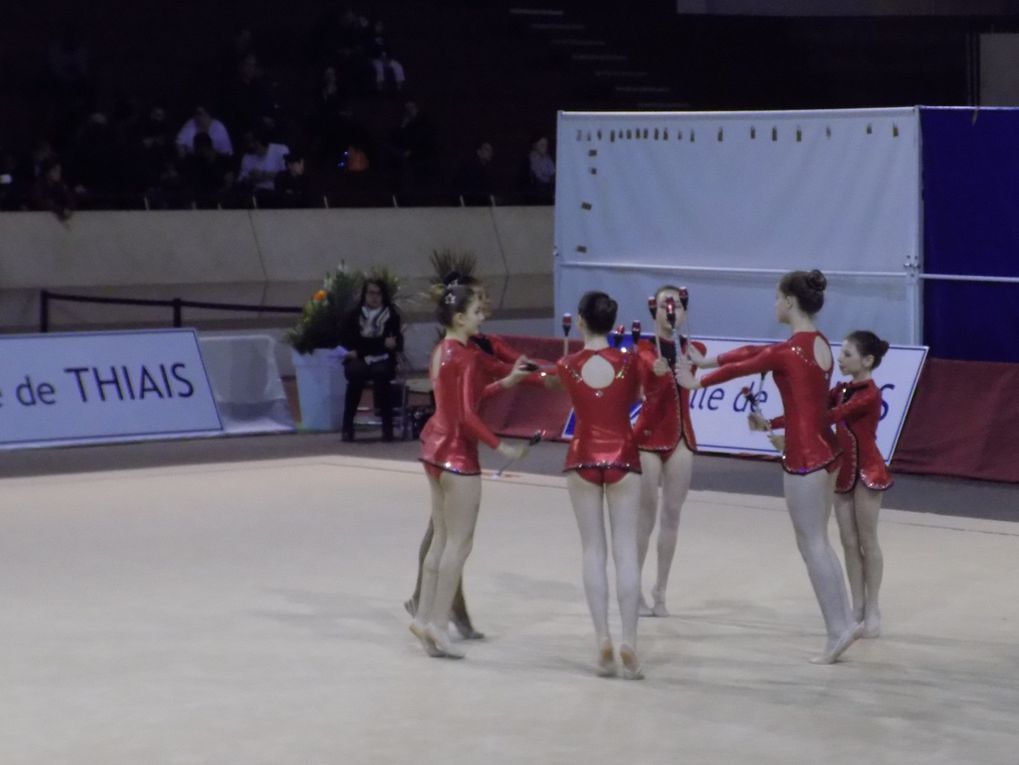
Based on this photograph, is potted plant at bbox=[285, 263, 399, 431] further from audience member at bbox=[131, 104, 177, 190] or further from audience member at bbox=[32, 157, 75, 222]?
audience member at bbox=[131, 104, 177, 190]

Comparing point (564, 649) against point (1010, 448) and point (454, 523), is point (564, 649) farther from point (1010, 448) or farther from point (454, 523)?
Answer: point (1010, 448)

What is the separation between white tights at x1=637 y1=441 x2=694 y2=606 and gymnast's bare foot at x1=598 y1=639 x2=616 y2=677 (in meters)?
1.23

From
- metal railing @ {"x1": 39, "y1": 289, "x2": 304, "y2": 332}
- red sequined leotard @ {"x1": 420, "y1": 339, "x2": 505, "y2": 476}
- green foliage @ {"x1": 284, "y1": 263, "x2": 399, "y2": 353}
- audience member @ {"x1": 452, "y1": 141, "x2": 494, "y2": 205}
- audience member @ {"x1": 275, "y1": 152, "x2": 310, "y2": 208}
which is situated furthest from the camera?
audience member @ {"x1": 452, "y1": 141, "x2": 494, "y2": 205}

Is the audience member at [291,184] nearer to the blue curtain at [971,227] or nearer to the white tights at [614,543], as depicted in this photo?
the blue curtain at [971,227]

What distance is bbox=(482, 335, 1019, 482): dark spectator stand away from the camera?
42.1ft

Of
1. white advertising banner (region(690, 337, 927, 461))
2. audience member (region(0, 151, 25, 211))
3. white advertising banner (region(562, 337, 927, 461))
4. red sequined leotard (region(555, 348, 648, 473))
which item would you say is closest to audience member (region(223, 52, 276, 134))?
audience member (region(0, 151, 25, 211))

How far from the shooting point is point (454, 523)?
7664 mm

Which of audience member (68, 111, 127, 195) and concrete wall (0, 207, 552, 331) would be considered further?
audience member (68, 111, 127, 195)

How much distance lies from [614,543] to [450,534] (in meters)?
0.74

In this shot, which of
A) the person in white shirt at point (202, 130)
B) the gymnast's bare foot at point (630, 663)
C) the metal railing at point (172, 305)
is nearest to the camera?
the gymnast's bare foot at point (630, 663)

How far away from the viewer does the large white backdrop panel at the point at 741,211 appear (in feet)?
44.5

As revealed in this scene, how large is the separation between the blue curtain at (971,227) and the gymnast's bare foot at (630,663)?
6698mm

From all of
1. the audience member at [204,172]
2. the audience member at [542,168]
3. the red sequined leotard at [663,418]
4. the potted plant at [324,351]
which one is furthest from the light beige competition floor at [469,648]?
the audience member at [542,168]

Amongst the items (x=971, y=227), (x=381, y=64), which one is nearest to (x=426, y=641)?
(x=971, y=227)
